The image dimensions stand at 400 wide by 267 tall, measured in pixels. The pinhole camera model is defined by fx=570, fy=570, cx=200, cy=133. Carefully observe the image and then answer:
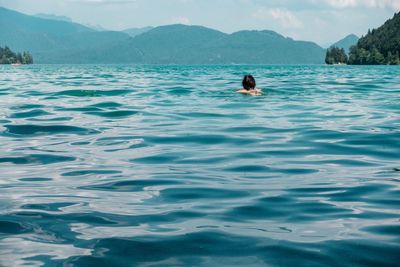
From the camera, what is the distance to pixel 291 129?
43.9 feet

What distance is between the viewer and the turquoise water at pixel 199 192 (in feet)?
16.0

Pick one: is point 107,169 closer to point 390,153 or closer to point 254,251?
point 254,251

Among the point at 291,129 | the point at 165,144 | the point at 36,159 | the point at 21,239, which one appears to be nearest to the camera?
the point at 21,239

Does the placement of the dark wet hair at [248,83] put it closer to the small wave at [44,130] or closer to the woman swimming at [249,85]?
the woman swimming at [249,85]

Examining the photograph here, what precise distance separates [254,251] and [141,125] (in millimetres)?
9535

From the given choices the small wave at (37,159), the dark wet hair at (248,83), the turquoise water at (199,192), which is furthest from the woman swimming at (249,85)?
the small wave at (37,159)

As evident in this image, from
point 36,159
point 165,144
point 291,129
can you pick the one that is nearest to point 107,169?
point 36,159

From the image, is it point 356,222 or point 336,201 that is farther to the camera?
point 336,201

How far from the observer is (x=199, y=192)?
7211 millimetres

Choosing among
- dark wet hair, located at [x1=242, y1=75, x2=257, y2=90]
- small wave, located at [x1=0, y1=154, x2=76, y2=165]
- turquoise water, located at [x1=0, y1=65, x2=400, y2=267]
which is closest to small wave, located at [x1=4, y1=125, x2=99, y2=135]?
turquoise water, located at [x1=0, y1=65, x2=400, y2=267]

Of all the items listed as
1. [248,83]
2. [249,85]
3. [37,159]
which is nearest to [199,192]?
[37,159]

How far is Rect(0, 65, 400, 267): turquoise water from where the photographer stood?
4.89 metres

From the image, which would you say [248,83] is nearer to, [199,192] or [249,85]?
[249,85]

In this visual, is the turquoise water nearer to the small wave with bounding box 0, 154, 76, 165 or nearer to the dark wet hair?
the small wave with bounding box 0, 154, 76, 165
